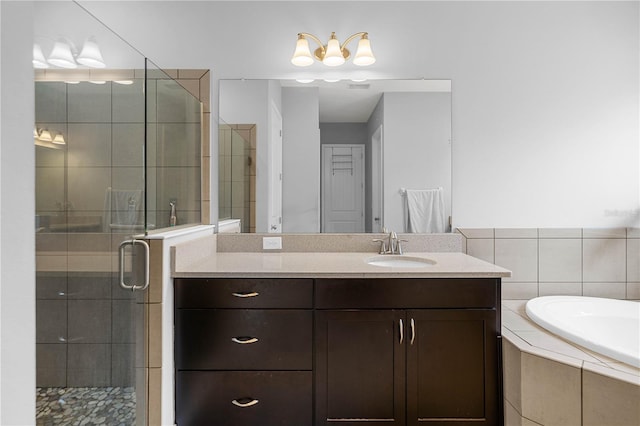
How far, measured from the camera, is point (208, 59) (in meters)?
2.26

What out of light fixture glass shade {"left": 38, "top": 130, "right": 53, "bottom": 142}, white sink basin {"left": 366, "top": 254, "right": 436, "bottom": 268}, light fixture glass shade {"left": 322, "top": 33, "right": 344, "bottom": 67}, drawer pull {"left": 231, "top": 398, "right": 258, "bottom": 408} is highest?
light fixture glass shade {"left": 322, "top": 33, "right": 344, "bottom": 67}

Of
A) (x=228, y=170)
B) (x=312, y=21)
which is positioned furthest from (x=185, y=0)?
(x=228, y=170)

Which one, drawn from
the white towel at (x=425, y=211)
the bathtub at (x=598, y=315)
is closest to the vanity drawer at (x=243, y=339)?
the white towel at (x=425, y=211)

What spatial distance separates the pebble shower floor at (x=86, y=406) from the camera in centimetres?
106

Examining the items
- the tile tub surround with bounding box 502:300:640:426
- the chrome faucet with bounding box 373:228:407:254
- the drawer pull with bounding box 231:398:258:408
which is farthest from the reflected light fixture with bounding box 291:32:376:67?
the drawer pull with bounding box 231:398:258:408

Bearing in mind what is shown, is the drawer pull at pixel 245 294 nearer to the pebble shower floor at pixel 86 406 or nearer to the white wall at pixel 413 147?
the pebble shower floor at pixel 86 406

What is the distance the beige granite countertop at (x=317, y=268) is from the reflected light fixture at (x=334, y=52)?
47.1 inches

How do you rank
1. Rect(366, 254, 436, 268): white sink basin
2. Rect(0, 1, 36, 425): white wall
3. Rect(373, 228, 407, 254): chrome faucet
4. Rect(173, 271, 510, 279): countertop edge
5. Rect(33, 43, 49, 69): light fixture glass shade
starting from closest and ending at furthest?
1. Rect(0, 1, 36, 425): white wall
2. Rect(33, 43, 49, 69): light fixture glass shade
3. Rect(173, 271, 510, 279): countertop edge
4. Rect(366, 254, 436, 268): white sink basin
5. Rect(373, 228, 407, 254): chrome faucet

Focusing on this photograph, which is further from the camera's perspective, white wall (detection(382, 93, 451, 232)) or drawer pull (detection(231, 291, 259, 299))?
white wall (detection(382, 93, 451, 232))

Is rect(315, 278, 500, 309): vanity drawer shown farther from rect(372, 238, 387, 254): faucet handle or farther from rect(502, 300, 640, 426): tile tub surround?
rect(372, 238, 387, 254): faucet handle

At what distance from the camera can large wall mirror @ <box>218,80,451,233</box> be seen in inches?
88.7

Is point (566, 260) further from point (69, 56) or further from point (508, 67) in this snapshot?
point (69, 56)

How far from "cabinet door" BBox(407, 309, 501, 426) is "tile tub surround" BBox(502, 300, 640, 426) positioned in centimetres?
8

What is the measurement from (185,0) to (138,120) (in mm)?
1181
